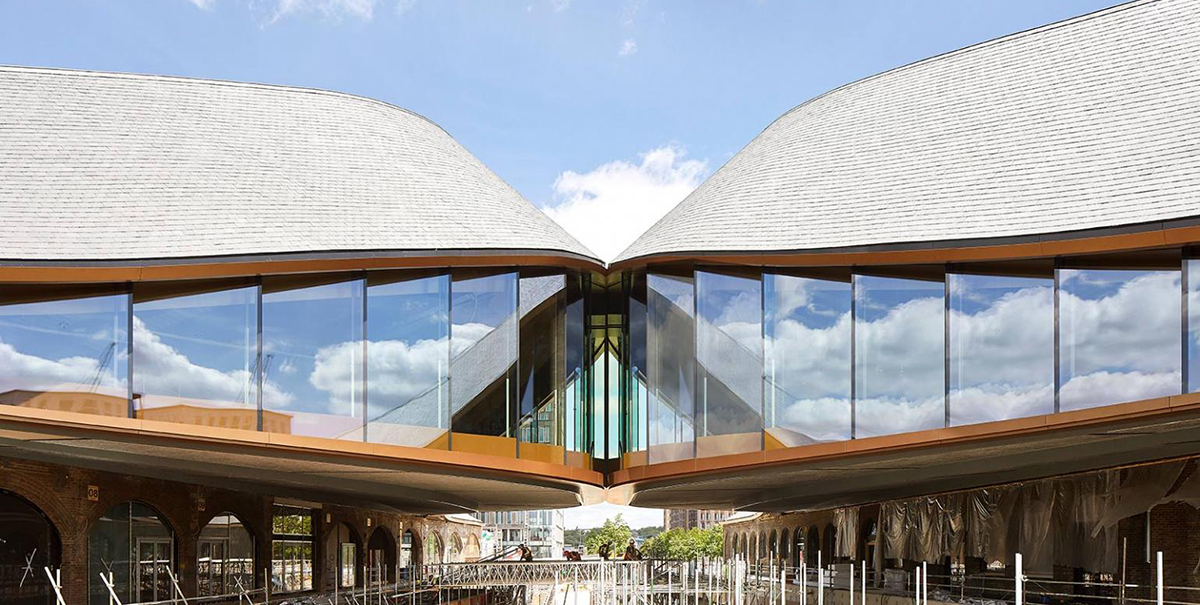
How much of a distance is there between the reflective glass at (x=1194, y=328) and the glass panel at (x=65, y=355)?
14180 mm

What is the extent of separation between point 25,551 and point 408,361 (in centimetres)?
659

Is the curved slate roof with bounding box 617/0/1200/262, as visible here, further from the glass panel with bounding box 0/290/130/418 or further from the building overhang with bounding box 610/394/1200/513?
the glass panel with bounding box 0/290/130/418

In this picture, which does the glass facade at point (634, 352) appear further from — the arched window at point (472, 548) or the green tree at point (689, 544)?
the green tree at point (689, 544)

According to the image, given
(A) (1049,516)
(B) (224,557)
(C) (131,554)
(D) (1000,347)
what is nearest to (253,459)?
(C) (131,554)

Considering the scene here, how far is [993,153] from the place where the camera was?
58.3 ft

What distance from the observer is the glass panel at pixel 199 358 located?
15.5 meters

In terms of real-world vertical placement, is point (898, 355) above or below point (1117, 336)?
below

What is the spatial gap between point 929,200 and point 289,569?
19426 millimetres

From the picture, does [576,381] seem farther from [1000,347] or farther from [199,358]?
[1000,347]

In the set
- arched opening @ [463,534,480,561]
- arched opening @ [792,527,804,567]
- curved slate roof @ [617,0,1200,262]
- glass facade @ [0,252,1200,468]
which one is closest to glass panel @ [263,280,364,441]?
glass facade @ [0,252,1200,468]

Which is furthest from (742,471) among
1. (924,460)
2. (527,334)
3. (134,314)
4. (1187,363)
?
(134,314)

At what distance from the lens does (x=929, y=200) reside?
1716cm

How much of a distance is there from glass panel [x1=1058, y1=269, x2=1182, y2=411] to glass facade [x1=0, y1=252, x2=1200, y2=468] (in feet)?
0.08

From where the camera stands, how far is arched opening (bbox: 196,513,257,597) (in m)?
23.0
